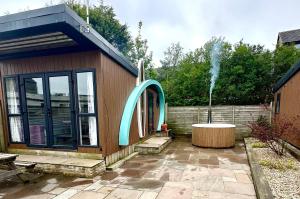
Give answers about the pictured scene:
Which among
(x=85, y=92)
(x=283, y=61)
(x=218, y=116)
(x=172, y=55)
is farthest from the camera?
(x=172, y=55)

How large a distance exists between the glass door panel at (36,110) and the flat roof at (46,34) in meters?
0.72

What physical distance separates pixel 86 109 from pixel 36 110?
4.82ft

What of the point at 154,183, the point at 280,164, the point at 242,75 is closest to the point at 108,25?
the point at 242,75

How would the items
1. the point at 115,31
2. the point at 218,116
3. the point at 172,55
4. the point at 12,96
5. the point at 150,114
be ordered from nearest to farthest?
1. the point at 12,96
2. the point at 150,114
3. the point at 218,116
4. the point at 115,31
5. the point at 172,55

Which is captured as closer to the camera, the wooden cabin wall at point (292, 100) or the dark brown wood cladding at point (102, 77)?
the dark brown wood cladding at point (102, 77)

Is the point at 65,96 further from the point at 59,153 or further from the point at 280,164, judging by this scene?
the point at 280,164

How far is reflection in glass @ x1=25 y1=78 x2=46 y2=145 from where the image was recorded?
4660 mm

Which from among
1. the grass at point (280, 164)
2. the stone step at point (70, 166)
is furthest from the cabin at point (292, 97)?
the stone step at point (70, 166)

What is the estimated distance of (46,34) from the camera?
3498mm

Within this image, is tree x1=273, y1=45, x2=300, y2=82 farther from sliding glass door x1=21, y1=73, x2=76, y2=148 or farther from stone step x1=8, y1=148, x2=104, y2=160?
sliding glass door x1=21, y1=73, x2=76, y2=148

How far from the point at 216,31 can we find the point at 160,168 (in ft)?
50.8

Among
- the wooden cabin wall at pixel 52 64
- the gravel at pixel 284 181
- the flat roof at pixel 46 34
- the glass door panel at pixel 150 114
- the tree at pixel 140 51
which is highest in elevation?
A: the tree at pixel 140 51

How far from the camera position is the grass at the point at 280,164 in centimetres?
375

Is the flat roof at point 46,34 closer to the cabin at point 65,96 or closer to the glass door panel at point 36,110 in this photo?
the cabin at point 65,96
